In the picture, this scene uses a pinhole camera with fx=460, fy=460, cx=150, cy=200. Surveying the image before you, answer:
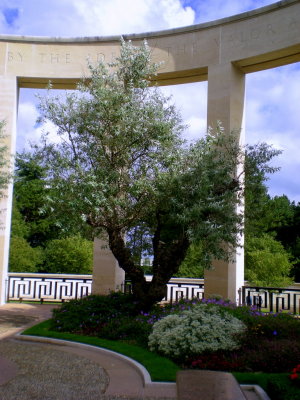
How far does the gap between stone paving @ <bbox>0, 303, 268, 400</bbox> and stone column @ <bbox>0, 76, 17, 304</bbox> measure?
6.15 m

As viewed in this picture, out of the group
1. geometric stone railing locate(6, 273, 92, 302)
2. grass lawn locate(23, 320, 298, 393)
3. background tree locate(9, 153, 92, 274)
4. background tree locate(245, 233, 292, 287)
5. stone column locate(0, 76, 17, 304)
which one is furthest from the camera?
background tree locate(245, 233, 292, 287)

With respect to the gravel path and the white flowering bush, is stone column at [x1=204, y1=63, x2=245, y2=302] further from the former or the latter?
the gravel path

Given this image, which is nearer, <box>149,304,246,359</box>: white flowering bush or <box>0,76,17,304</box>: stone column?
<box>149,304,246,359</box>: white flowering bush

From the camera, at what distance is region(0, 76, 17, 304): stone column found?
1714 centimetres

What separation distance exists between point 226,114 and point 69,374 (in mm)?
10243

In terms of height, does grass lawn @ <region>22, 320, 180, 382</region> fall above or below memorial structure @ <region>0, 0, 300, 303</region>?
below

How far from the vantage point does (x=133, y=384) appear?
7.63 m

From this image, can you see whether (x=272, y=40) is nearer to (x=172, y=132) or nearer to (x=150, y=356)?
(x=172, y=132)

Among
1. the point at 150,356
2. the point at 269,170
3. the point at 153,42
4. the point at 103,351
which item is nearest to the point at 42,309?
the point at 103,351

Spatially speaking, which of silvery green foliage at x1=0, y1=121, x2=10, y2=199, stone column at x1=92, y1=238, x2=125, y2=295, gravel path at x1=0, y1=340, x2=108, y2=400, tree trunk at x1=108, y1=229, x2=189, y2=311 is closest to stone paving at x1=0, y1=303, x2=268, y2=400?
gravel path at x1=0, y1=340, x2=108, y2=400

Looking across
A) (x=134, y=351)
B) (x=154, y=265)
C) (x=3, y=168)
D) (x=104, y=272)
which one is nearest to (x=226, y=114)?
(x=154, y=265)

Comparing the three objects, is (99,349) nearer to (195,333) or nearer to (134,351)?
(134,351)

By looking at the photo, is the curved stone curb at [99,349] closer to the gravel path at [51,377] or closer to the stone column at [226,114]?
the gravel path at [51,377]

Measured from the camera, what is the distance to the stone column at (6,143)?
17.1 metres
